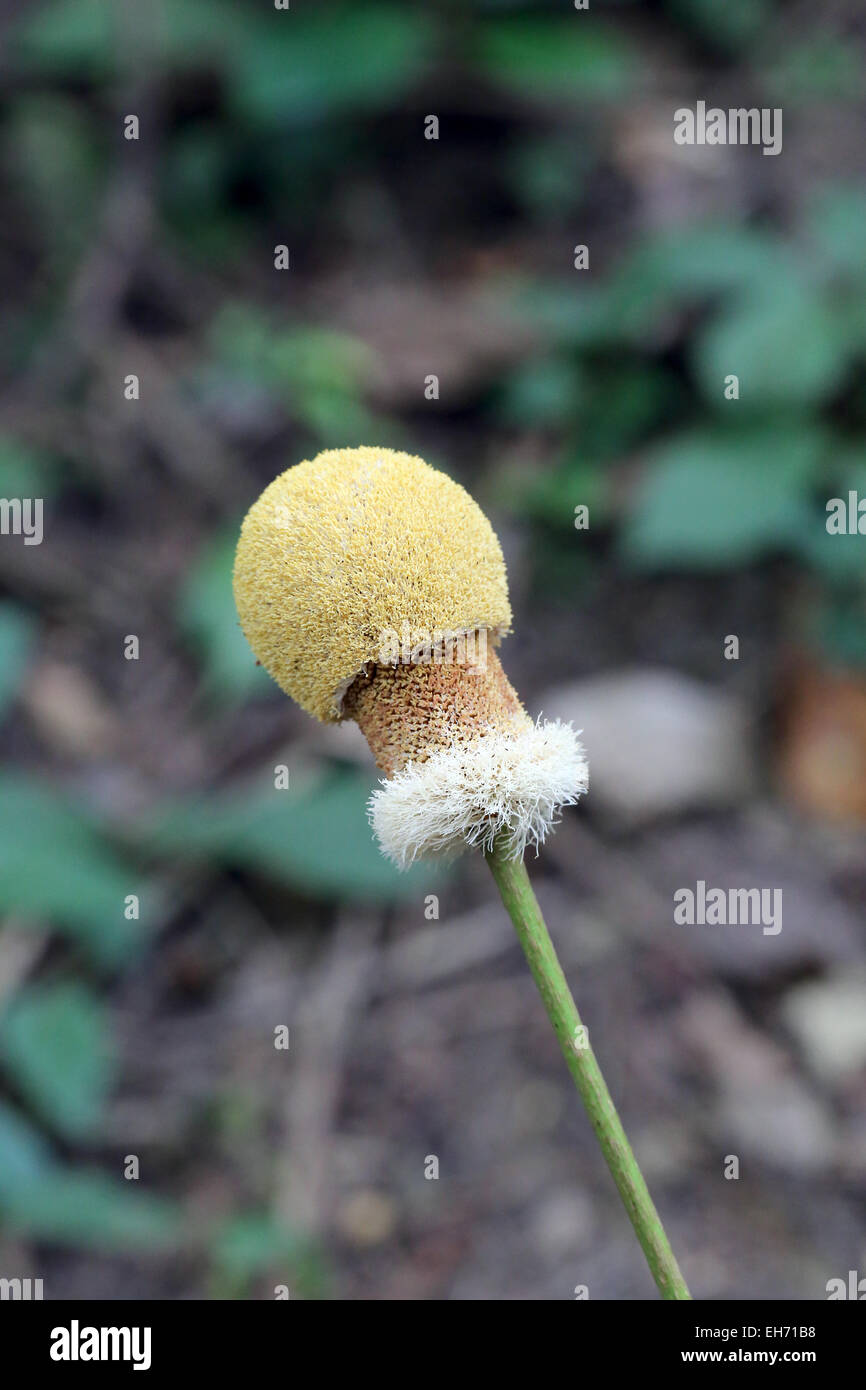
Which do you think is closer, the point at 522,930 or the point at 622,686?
the point at 522,930

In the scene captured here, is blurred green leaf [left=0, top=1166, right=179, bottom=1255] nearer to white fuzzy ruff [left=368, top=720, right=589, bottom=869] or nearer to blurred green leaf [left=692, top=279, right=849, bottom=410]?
white fuzzy ruff [left=368, top=720, right=589, bottom=869]

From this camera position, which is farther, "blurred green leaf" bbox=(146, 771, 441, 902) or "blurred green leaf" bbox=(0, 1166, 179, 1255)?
"blurred green leaf" bbox=(146, 771, 441, 902)

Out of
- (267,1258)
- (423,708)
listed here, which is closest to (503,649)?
(267,1258)

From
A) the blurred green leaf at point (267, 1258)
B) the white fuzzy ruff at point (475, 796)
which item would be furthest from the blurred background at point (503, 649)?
the white fuzzy ruff at point (475, 796)

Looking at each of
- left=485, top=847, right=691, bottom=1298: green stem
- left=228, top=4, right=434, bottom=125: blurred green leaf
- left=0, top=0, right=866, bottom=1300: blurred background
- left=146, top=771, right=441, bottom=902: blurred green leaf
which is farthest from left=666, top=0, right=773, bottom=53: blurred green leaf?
left=485, top=847, right=691, bottom=1298: green stem

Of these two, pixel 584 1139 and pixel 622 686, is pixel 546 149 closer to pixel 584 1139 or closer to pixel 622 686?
pixel 622 686

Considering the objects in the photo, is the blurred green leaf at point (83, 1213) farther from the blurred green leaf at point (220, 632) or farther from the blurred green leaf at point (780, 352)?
the blurred green leaf at point (780, 352)

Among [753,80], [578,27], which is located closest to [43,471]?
[578,27]
